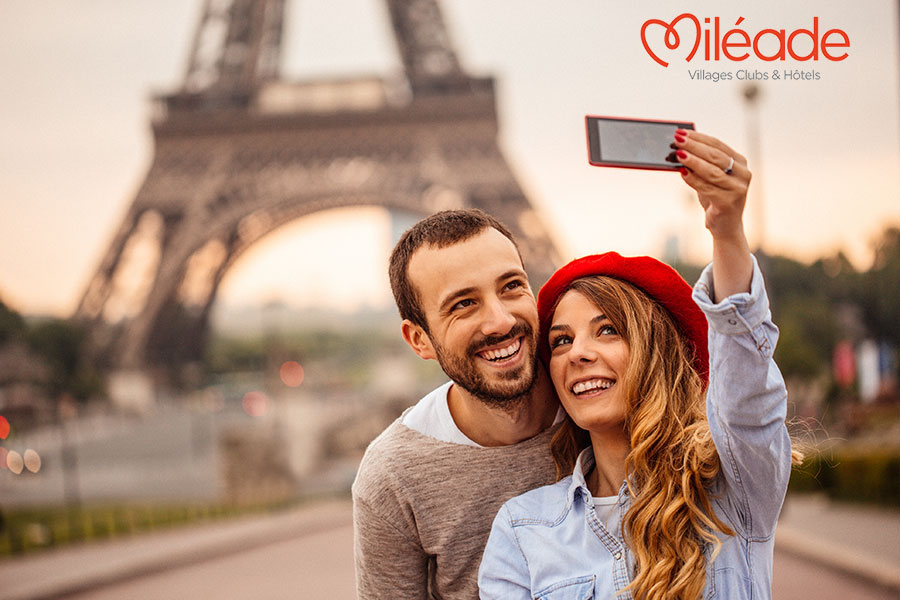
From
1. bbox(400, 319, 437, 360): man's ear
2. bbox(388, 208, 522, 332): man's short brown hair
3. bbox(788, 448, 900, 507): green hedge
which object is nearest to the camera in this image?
bbox(388, 208, 522, 332): man's short brown hair

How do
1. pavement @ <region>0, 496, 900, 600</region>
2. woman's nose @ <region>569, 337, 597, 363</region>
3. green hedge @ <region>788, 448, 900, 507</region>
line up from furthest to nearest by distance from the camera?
green hedge @ <region>788, 448, 900, 507</region>
pavement @ <region>0, 496, 900, 600</region>
woman's nose @ <region>569, 337, 597, 363</region>

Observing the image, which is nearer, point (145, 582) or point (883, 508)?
point (145, 582)

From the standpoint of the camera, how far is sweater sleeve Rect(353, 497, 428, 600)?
2.41 meters

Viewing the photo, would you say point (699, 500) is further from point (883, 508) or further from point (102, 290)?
point (102, 290)

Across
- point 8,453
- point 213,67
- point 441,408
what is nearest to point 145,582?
point 441,408

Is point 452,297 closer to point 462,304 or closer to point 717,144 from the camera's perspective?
point 462,304

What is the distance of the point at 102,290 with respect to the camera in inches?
891

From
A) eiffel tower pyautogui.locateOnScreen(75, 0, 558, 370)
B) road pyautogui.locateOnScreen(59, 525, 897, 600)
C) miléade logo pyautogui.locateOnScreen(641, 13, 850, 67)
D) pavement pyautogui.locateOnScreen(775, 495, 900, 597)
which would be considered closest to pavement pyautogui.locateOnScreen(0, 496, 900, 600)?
pavement pyautogui.locateOnScreen(775, 495, 900, 597)

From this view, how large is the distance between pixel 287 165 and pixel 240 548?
1338 centimetres

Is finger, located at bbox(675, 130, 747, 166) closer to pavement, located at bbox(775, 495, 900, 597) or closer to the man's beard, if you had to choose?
the man's beard

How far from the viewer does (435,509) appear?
93.9 inches

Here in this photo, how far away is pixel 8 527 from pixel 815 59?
12.8m

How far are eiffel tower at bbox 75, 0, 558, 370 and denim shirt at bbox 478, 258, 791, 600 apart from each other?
19.0 meters

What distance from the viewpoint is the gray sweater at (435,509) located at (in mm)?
2371
